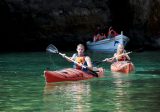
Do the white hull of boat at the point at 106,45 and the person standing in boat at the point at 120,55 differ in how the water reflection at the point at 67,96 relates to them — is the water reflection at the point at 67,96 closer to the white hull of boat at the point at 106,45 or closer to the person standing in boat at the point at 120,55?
the person standing in boat at the point at 120,55

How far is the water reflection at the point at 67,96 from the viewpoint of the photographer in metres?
10.0

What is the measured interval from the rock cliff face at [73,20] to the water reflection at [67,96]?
22.9 metres

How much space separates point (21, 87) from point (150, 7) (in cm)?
2416

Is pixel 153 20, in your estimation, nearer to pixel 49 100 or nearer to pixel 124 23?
pixel 124 23

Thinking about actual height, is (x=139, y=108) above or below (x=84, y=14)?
→ below

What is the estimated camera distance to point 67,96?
11.7 m

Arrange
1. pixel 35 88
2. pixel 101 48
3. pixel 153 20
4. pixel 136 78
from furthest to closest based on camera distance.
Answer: pixel 153 20 → pixel 101 48 → pixel 136 78 → pixel 35 88

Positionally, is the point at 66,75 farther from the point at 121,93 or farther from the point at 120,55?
the point at 120,55

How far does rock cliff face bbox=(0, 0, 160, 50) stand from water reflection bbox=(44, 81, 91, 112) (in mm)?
22883

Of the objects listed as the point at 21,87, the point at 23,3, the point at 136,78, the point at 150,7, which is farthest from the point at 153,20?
the point at 21,87

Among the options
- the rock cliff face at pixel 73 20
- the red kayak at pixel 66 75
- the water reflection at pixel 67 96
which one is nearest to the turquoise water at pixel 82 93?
the water reflection at pixel 67 96

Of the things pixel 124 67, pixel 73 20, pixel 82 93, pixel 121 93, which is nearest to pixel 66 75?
pixel 82 93

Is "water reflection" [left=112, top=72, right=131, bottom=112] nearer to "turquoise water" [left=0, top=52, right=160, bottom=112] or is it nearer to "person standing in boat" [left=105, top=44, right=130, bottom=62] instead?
"turquoise water" [left=0, top=52, right=160, bottom=112]

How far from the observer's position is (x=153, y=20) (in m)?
36.7
